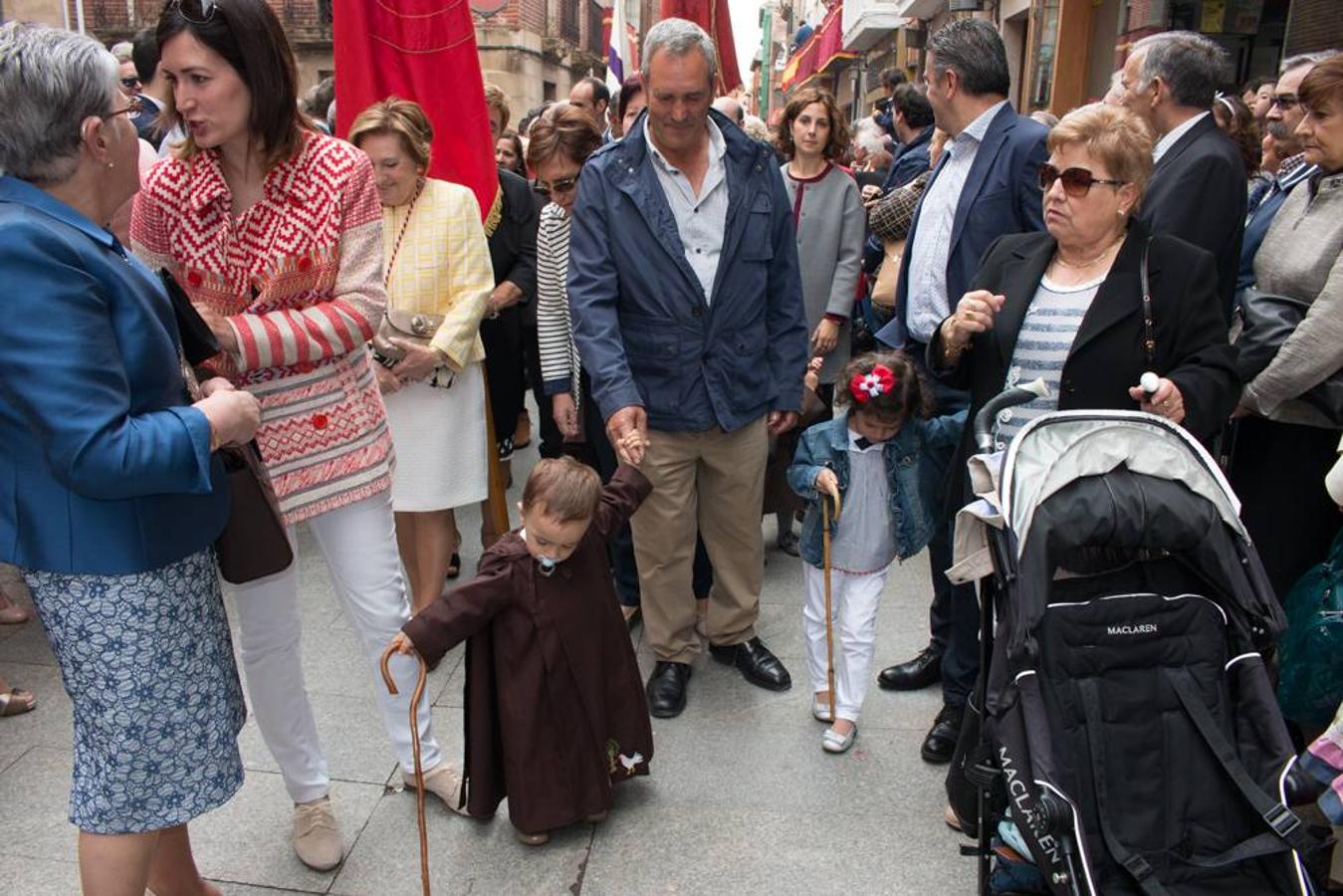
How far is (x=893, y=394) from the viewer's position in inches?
133

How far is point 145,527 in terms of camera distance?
2.11 m

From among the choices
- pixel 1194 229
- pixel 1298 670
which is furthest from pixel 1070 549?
pixel 1194 229

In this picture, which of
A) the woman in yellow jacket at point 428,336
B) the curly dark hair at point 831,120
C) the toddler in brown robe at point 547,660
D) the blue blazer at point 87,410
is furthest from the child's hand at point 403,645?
Answer: the curly dark hair at point 831,120

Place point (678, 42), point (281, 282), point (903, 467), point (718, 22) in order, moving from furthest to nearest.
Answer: point (718, 22)
point (903, 467)
point (678, 42)
point (281, 282)

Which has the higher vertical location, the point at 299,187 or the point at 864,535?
the point at 299,187

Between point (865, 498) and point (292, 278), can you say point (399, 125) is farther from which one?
point (865, 498)

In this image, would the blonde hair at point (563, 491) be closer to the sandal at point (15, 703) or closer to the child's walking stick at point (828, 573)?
the child's walking stick at point (828, 573)

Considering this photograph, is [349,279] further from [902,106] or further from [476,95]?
[902,106]

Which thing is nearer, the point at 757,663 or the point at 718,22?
the point at 757,663

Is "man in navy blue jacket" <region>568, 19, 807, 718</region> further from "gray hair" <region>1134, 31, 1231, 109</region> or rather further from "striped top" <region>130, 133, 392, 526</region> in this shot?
"gray hair" <region>1134, 31, 1231, 109</region>

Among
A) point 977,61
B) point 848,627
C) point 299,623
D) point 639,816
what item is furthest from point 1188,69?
point 299,623

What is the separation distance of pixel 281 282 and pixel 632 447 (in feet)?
3.83

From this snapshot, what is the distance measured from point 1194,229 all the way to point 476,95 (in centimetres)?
284

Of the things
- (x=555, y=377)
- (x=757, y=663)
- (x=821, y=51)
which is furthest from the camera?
(x=821, y=51)
